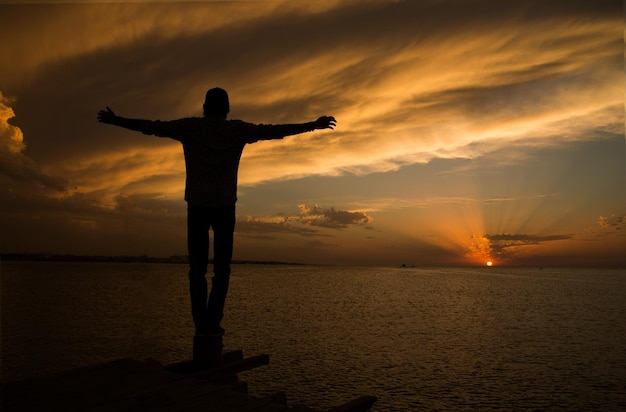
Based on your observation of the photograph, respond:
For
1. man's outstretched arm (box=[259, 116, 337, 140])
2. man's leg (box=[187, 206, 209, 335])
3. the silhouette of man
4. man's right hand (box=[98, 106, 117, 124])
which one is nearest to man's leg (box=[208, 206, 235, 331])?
the silhouette of man

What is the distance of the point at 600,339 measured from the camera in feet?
86.7

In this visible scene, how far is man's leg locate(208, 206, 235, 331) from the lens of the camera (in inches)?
233

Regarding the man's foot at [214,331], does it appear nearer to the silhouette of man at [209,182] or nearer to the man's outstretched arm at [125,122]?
the silhouette of man at [209,182]

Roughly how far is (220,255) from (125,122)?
235 cm

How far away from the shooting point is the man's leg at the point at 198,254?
592cm

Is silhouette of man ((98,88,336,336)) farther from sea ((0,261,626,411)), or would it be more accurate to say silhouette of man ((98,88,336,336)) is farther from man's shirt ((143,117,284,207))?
sea ((0,261,626,411))

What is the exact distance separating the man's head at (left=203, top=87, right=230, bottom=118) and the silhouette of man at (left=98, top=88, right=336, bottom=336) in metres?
0.10

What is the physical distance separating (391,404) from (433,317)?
23687 mm

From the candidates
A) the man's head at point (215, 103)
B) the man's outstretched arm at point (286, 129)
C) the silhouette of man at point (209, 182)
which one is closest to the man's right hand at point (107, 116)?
the silhouette of man at point (209, 182)

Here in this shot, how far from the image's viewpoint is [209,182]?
5910 mm

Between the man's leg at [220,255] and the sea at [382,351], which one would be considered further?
the sea at [382,351]

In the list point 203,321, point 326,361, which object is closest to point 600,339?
point 326,361

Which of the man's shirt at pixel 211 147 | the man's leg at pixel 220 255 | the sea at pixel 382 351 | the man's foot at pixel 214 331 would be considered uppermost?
the man's shirt at pixel 211 147

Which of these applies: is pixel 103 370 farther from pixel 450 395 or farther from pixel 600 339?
pixel 600 339
